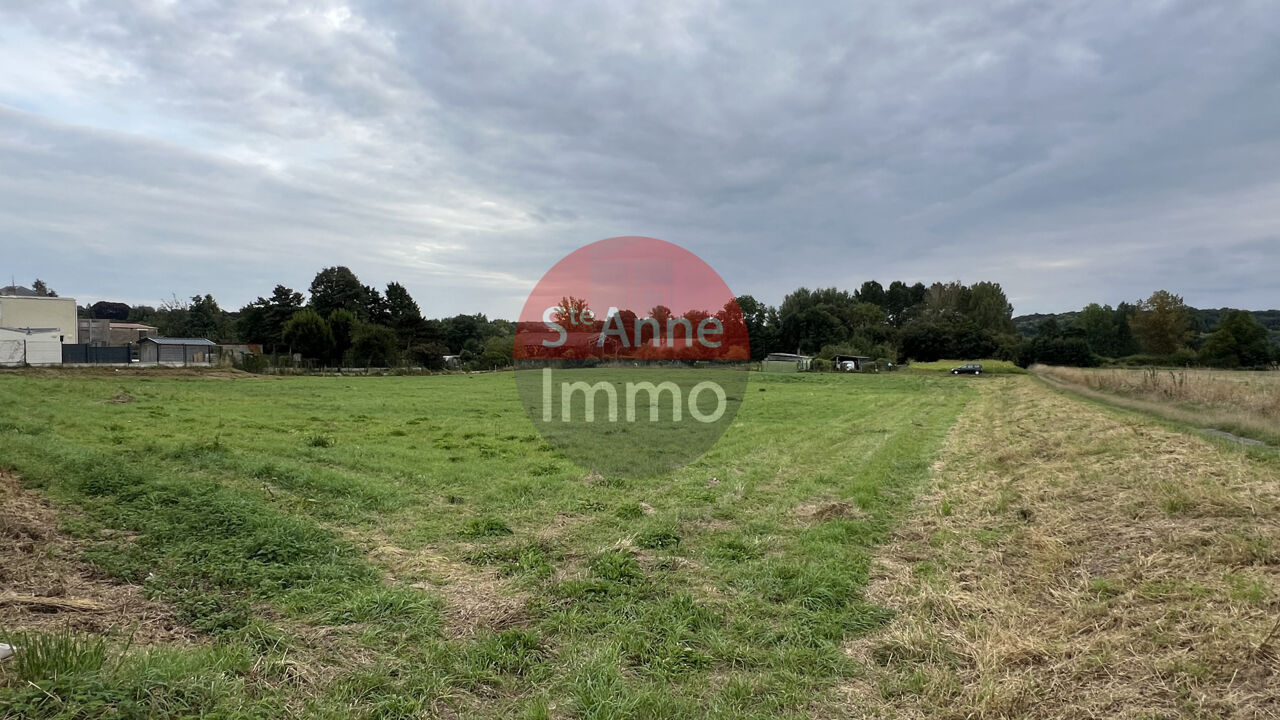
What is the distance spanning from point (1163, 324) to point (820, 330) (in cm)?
5290

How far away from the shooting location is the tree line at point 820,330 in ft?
226

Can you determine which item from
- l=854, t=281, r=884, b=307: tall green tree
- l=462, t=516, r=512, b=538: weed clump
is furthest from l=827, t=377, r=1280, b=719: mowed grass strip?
l=854, t=281, r=884, b=307: tall green tree

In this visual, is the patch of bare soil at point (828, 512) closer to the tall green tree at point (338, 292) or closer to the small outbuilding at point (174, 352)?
the small outbuilding at point (174, 352)

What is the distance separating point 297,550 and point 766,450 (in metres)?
11.1

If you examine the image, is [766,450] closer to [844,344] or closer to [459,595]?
[459,595]

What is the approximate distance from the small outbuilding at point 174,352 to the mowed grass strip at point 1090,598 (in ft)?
243

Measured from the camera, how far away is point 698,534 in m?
8.04

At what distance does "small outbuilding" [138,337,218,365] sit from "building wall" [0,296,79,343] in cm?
583

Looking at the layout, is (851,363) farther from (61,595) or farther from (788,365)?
(61,595)

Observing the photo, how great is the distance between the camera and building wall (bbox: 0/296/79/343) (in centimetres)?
5634

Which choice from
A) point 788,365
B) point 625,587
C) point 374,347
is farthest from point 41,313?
point 788,365

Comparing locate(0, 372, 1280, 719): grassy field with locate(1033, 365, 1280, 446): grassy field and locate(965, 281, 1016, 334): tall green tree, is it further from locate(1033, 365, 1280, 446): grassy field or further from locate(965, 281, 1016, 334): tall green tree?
locate(965, 281, 1016, 334): tall green tree

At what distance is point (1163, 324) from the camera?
93.3m

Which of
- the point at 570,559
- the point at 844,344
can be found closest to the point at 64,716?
the point at 570,559
